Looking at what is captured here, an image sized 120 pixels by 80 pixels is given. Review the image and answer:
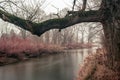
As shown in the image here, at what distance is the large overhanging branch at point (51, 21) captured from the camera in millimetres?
8109

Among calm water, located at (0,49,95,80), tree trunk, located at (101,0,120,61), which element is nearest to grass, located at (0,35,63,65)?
calm water, located at (0,49,95,80)

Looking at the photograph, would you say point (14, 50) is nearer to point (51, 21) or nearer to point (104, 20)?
point (51, 21)

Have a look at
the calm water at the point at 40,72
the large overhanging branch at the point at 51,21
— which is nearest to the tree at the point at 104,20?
the large overhanging branch at the point at 51,21

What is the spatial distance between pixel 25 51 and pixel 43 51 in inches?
306

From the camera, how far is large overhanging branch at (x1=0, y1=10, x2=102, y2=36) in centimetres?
811

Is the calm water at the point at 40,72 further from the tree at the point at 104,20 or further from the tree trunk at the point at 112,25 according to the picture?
the tree at the point at 104,20

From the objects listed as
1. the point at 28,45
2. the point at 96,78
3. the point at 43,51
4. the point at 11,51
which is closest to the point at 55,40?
the point at 43,51

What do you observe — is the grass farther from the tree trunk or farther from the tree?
the tree trunk

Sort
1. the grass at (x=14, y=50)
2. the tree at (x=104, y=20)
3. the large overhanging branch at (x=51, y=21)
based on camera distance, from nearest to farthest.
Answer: the large overhanging branch at (x=51, y=21) < the tree at (x=104, y=20) < the grass at (x=14, y=50)

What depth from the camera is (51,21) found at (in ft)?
27.7

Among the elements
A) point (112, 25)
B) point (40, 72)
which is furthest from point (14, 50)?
point (112, 25)

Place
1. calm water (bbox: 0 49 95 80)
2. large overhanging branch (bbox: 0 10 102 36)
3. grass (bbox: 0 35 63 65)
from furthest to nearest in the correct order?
grass (bbox: 0 35 63 65), calm water (bbox: 0 49 95 80), large overhanging branch (bbox: 0 10 102 36)

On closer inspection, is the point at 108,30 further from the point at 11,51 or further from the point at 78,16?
the point at 11,51

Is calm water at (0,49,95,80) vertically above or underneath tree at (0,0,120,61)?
underneath
